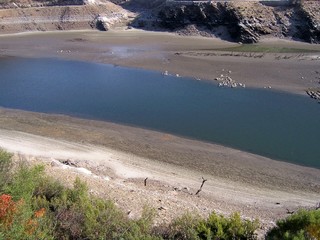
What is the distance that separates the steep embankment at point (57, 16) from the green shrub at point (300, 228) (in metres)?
67.5

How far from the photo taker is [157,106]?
3453 cm

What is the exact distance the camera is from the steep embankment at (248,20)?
200ft

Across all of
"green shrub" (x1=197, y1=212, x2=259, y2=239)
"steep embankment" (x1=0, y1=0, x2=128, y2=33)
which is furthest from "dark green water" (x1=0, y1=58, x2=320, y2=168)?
"steep embankment" (x1=0, y1=0, x2=128, y2=33)

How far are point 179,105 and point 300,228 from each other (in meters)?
24.9

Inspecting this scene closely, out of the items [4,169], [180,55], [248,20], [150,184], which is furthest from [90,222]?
[248,20]

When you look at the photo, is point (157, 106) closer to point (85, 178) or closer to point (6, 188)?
point (85, 178)

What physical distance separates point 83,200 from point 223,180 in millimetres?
9767

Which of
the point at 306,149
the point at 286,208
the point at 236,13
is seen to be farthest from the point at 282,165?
the point at 236,13

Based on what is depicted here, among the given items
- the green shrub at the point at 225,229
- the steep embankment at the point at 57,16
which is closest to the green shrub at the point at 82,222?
the green shrub at the point at 225,229

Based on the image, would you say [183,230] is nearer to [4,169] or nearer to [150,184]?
[4,169]

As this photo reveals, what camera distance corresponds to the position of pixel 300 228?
1012cm

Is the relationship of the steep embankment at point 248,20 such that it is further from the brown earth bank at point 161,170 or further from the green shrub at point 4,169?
the green shrub at point 4,169

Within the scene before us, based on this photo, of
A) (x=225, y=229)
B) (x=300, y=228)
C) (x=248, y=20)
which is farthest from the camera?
(x=248, y=20)

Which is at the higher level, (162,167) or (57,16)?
(57,16)
